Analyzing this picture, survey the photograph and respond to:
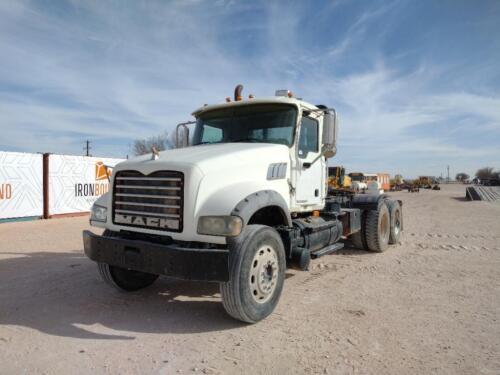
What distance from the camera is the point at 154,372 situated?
9.27 ft

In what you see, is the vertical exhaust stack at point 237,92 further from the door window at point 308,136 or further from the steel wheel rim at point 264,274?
the steel wheel rim at point 264,274

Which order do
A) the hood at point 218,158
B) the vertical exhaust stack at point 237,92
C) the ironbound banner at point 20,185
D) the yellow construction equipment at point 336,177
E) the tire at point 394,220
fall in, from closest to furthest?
1. the hood at point 218,158
2. the vertical exhaust stack at point 237,92
3. the tire at point 394,220
4. the ironbound banner at point 20,185
5. the yellow construction equipment at point 336,177

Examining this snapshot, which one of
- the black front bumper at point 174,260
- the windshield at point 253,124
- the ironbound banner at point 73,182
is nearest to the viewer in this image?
the black front bumper at point 174,260

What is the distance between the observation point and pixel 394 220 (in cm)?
851

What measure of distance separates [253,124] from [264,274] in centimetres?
221

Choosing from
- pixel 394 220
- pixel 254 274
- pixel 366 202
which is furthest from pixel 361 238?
pixel 254 274

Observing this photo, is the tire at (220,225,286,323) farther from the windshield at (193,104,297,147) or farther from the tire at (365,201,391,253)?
the tire at (365,201,391,253)

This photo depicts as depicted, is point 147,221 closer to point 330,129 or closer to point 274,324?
point 274,324

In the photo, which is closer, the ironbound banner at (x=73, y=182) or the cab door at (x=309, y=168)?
the cab door at (x=309, y=168)

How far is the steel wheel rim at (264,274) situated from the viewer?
3.78 m

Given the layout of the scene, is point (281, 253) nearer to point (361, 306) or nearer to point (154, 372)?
point (361, 306)

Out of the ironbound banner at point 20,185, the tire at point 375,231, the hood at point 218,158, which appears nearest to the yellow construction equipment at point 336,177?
the tire at point 375,231

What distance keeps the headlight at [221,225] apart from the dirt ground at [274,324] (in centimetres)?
102

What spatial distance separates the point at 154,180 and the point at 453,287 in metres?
→ 4.30
